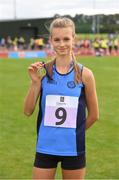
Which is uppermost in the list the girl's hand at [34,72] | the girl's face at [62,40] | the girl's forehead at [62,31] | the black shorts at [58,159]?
the girl's forehead at [62,31]

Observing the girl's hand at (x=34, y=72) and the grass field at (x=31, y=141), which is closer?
the girl's hand at (x=34, y=72)

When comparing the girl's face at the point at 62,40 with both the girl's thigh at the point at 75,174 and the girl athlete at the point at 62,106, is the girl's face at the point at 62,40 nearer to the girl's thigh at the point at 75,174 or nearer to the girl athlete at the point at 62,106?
the girl athlete at the point at 62,106

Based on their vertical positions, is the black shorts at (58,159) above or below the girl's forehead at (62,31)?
below

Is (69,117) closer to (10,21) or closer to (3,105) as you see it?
(3,105)

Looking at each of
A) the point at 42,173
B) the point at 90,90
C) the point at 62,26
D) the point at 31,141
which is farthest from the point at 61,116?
the point at 31,141

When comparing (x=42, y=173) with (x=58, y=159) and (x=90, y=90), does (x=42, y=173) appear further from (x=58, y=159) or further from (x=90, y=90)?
(x=90, y=90)

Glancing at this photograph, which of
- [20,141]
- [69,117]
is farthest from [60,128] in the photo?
[20,141]

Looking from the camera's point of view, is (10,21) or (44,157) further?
(10,21)

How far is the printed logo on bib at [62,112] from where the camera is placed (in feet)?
13.2

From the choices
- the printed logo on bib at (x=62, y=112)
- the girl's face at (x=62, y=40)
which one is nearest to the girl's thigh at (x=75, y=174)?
the printed logo on bib at (x=62, y=112)

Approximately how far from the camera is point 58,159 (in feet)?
13.4

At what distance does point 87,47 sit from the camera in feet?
174

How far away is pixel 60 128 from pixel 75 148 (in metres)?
0.21

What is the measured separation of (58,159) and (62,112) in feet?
1.26
